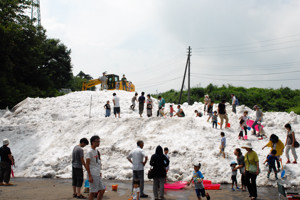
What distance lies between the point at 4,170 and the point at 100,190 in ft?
19.3

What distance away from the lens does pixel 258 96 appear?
44.8 m

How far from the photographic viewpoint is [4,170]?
9875 millimetres

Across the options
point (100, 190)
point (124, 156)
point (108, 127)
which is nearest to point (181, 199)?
point (100, 190)

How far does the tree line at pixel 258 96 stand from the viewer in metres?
42.7

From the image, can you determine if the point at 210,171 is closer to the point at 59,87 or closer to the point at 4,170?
the point at 4,170

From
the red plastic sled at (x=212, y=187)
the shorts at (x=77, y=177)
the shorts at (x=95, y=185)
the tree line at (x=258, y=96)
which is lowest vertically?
the red plastic sled at (x=212, y=187)

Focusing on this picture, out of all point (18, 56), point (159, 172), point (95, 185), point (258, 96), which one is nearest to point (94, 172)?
point (95, 185)

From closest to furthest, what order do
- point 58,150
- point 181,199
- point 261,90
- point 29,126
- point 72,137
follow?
1. point 181,199
2. point 58,150
3. point 72,137
4. point 29,126
5. point 261,90

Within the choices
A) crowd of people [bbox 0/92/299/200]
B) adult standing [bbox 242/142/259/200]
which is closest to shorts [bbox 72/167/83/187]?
crowd of people [bbox 0/92/299/200]

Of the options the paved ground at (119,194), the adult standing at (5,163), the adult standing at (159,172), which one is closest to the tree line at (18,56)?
the adult standing at (5,163)

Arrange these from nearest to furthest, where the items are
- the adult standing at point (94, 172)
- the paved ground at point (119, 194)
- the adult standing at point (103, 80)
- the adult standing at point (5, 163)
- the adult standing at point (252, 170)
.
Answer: the adult standing at point (94, 172) < the adult standing at point (252, 170) < the paved ground at point (119, 194) < the adult standing at point (5, 163) < the adult standing at point (103, 80)

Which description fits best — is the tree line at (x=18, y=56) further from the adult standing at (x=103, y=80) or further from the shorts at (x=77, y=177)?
the shorts at (x=77, y=177)

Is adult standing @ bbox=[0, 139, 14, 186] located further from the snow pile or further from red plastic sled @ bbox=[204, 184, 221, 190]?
red plastic sled @ bbox=[204, 184, 221, 190]

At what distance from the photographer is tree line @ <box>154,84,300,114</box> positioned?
1679 inches
